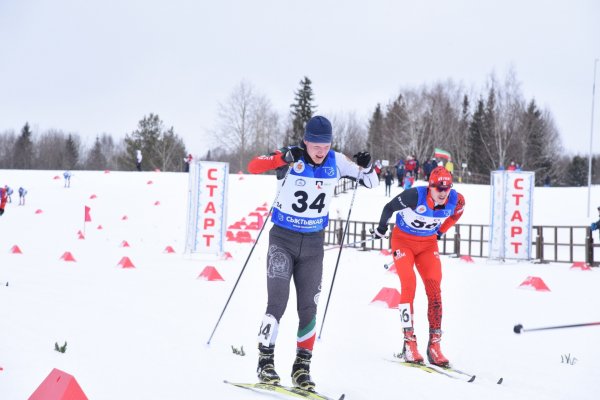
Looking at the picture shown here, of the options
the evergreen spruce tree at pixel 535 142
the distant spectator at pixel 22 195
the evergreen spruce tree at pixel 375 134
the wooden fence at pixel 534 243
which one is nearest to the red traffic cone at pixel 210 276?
the wooden fence at pixel 534 243

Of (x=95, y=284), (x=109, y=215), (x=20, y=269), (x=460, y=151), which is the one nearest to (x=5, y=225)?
(x=109, y=215)

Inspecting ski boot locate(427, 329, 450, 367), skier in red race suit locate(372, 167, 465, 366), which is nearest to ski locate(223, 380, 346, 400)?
ski boot locate(427, 329, 450, 367)

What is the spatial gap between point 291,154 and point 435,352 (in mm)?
2501

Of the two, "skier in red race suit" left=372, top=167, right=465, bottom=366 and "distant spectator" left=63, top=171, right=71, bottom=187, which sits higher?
"distant spectator" left=63, top=171, right=71, bottom=187

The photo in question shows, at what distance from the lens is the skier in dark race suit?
14.4 ft

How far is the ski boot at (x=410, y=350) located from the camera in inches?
214

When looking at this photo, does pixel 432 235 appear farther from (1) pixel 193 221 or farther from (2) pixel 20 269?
(1) pixel 193 221

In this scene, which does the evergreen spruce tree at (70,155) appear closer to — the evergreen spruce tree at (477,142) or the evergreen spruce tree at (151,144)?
the evergreen spruce tree at (151,144)

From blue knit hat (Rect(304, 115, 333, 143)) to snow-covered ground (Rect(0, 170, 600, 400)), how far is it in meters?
1.91

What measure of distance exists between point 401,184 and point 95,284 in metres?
27.8

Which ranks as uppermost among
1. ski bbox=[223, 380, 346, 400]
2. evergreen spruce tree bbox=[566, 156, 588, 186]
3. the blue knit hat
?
evergreen spruce tree bbox=[566, 156, 588, 186]

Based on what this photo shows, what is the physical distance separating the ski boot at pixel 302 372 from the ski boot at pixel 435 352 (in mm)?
1604

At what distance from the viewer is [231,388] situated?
420 cm

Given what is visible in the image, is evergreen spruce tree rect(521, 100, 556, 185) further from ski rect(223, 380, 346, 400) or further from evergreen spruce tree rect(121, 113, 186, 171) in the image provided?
ski rect(223, 380, 346, 400)
